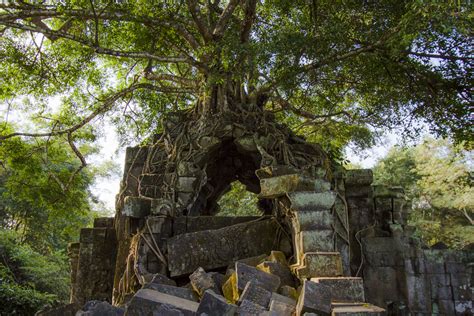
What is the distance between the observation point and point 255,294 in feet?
12.4

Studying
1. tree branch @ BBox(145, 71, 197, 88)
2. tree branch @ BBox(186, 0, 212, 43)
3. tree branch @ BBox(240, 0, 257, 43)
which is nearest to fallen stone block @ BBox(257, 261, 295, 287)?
tree branch @ BBox(240, 0, 257, 43)

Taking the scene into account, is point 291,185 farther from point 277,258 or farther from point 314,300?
point 314,300

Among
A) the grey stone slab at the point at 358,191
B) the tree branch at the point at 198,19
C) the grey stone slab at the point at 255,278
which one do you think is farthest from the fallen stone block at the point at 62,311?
the tree branch at the point at 198,19

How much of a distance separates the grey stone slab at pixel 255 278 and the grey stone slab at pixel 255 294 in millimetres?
133

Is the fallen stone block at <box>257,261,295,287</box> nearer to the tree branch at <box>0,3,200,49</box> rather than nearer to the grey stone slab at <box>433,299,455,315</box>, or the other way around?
A: the grey stone slab at <box>433,299,455,315</box>

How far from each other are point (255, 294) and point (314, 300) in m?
0.55

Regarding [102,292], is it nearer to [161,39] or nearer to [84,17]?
[84,17]

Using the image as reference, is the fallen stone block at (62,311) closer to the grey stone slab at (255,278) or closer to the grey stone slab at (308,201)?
the grey stone slab at (255,278)

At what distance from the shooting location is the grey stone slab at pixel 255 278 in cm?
402

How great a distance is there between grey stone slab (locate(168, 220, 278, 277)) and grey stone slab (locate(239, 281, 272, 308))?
1809 mm

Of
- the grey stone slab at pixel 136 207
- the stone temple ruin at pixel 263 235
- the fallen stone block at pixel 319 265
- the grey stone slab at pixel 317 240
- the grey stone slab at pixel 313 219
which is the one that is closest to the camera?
the fallen stone block at pixel 319 265

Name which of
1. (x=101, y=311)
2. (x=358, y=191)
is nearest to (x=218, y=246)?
(x=101, y=311)

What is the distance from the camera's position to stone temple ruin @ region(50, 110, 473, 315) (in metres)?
4.62

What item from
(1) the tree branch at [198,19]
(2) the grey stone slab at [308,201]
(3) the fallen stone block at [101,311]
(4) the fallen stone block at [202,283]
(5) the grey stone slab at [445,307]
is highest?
(1) the tree branch at [198,19]
